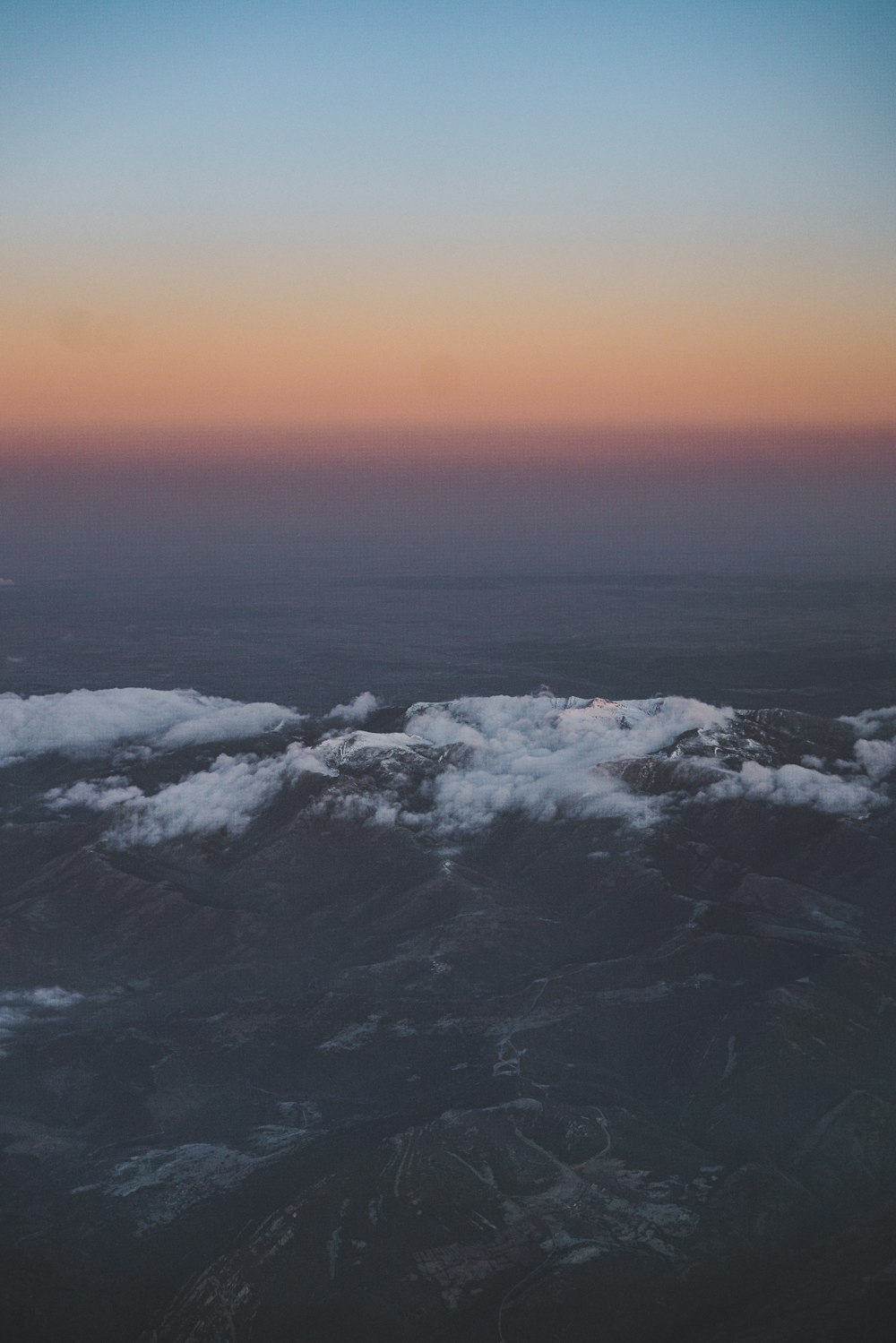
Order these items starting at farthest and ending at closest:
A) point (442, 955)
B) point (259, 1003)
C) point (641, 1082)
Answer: point (442, 955)
point (259, 1003)
point (641, 1082)

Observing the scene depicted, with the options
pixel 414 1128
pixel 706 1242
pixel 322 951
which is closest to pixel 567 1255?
pixel 706 1242

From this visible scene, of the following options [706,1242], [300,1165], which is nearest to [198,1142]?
[300,1165]

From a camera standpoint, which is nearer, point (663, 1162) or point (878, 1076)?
point (663, 1162)

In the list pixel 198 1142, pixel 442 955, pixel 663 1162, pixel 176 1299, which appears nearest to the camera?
pixel 176 1299

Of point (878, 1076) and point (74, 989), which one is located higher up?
point (878, 1076)

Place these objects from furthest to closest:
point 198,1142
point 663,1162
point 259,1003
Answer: point 259,1003 < point 198,1142 < point 663,1162

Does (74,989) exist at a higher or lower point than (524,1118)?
lower

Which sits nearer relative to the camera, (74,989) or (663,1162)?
(663,1162)

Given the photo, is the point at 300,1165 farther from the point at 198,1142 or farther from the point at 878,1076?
the point at 878,1076

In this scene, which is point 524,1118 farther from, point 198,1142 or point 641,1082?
point 198,1142
